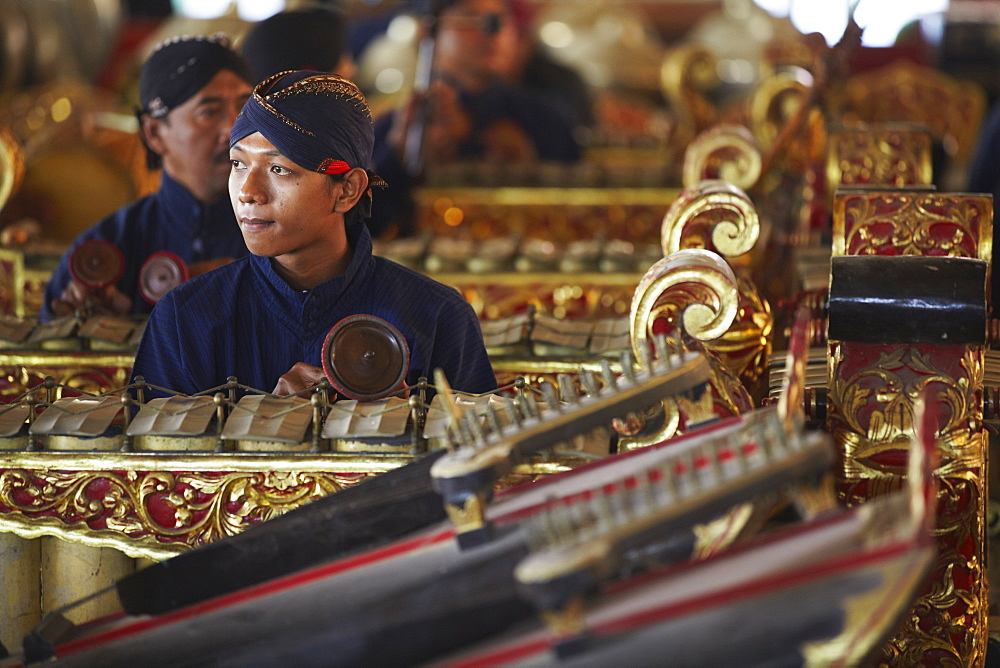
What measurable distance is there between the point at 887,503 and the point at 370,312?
824 mm

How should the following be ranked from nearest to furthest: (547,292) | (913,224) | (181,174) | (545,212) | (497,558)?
(497,558) < (913,224) < (181,174) < (547,292) < (545,212)

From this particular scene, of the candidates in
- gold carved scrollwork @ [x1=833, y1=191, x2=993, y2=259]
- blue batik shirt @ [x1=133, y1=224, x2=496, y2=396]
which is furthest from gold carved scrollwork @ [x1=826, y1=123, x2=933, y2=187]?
blue batik shirt @ [x1=133, y1=224, x2=496, y2=396]

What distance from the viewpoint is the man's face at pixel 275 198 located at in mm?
1451

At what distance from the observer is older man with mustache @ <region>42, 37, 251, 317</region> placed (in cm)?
213

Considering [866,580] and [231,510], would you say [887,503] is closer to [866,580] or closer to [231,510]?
[866,580]

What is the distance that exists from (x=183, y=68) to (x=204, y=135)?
12 cm

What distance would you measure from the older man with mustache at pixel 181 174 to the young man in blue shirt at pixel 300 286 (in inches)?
22.1

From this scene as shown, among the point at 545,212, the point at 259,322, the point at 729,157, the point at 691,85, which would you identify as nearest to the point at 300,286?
the point at 259,322

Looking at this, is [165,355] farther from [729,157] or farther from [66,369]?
[729,157]

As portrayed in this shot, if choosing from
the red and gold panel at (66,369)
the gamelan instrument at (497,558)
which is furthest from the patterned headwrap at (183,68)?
the gamelan instrument at (497,558)

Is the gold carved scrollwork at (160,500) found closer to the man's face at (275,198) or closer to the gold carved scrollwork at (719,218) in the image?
the man's face at (275,198)

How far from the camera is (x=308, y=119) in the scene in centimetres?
144

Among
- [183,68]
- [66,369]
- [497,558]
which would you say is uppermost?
[183,68]

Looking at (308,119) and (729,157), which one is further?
(729,157)
